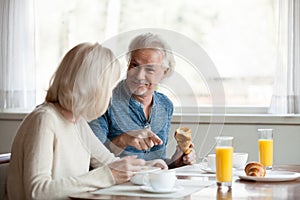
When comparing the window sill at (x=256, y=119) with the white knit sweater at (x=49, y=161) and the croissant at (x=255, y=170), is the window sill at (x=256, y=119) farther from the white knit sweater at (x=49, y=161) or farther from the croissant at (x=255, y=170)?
the white knit sweater at (x=49, y=161)

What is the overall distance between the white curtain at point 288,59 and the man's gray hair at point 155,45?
3.90 feet

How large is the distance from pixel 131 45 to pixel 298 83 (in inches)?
53.9

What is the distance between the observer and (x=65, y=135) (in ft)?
6.00

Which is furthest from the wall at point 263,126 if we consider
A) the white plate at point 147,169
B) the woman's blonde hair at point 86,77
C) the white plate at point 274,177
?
the woman's blonde hair at point 86,77

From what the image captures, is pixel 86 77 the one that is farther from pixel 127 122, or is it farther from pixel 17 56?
pixel 17 56

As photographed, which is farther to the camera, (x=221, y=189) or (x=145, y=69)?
(x=145, y=69)

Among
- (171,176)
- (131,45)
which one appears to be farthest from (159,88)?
(171,176)

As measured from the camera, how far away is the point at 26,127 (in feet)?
5.71

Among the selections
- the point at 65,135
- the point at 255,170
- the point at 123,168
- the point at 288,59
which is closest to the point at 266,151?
the point at 255,170

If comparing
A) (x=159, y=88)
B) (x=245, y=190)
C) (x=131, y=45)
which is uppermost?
(x=131, y=45)

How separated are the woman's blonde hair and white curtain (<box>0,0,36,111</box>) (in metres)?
2.00

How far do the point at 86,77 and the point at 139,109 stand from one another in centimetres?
57

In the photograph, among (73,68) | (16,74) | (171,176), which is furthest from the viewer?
(16,74)

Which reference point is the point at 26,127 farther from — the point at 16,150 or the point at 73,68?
the point at 73,68
